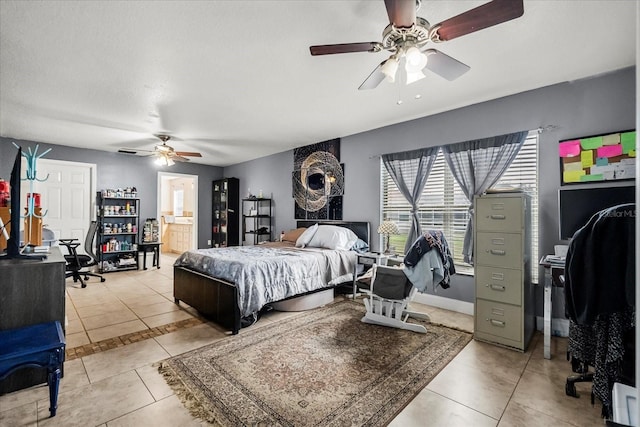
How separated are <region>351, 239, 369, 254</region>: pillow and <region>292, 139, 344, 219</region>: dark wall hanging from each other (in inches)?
26.3

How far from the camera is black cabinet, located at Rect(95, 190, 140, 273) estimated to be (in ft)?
18.8

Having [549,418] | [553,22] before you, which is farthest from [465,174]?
[549,418]

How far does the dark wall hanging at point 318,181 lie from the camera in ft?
16.1

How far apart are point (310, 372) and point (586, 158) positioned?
3.08 metres

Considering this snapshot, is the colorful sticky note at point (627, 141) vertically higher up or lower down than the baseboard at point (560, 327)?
higher up

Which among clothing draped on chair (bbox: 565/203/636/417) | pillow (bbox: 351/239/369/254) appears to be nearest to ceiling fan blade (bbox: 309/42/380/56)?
clothing draped on chair (bbox: 565/203/636/417)

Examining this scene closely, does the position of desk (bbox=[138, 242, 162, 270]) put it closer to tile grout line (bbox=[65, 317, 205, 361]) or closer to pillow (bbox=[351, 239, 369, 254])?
tile grout line (bbox=[65, 317, 205, 361])

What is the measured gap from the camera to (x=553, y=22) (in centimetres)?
197

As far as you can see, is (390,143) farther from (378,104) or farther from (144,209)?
(144,209)

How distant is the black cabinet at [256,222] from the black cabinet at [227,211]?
374 mm

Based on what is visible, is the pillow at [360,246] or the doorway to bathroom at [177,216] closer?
the pillow at [360,246]

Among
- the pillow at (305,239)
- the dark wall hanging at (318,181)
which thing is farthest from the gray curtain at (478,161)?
the pillow at (305,239)

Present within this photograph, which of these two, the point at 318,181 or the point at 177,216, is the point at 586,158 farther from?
the point at 177,216

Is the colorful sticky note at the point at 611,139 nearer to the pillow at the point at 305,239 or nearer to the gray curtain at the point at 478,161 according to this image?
the gray curtain at the point at 478,161
